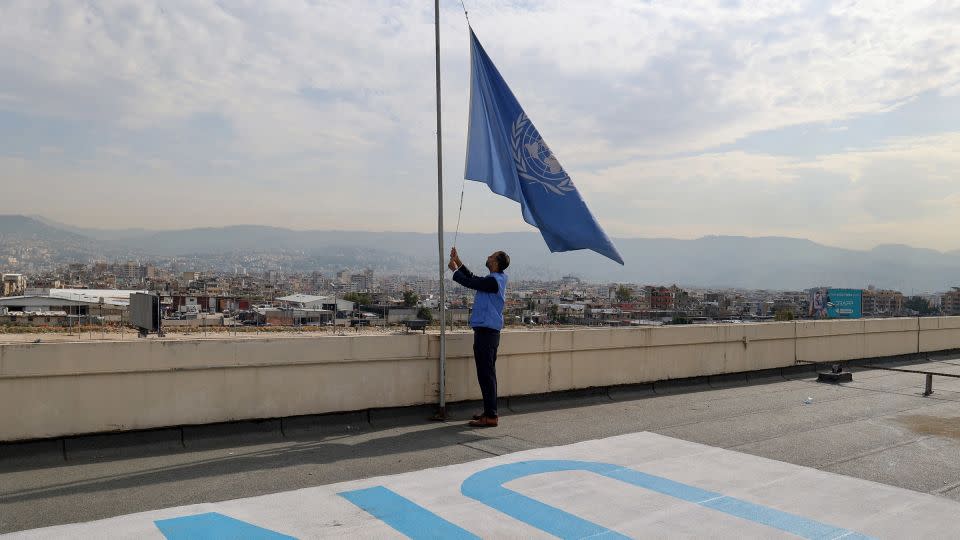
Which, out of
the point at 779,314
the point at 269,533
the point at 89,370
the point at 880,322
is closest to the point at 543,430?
the point at 269,533

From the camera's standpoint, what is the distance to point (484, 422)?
24.3 ft

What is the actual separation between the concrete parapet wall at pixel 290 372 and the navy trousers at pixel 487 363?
597 mm

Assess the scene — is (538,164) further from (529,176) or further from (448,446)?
(448,446)

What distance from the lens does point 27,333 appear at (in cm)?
5434

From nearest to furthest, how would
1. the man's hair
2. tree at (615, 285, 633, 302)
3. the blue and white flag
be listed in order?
1. the man's hair
2. the blue and white flag
3. tree at (615, 285, 633, 302)

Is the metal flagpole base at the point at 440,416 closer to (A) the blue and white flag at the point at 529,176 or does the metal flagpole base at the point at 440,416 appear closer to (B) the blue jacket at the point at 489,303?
(B) the blue jacket at the point at 489,303

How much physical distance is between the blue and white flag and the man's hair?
23.6 inches

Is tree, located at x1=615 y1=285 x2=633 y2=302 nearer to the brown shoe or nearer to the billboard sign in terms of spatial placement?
the billboard sign

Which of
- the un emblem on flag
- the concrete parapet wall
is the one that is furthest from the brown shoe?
the un emblem on flag

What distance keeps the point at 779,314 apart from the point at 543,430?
1404cm

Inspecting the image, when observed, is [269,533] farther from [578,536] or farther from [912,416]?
[912,416]

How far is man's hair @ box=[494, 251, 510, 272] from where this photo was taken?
7604 mm

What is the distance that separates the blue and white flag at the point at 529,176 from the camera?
7934 millimetres

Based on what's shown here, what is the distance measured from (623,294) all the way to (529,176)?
76.6ft
